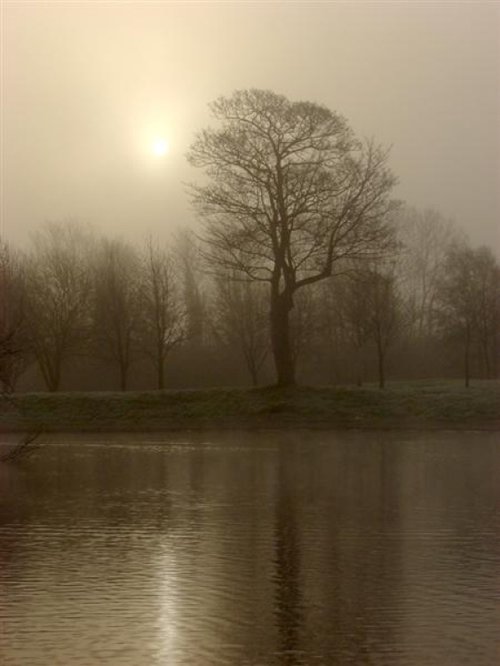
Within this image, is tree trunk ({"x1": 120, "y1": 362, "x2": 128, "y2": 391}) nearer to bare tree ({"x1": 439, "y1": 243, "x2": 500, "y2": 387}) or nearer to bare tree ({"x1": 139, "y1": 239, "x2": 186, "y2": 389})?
bare tree ({"x1": 139, "y1": 239, "x2": 186, "y2": 389})

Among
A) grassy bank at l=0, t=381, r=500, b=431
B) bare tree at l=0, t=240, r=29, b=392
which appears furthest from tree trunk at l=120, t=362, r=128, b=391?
bare tree at l=0, t=240, r=29, b=392

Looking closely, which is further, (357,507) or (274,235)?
(274,235)

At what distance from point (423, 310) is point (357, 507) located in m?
59.5

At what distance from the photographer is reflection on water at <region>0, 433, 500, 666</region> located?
8742mm

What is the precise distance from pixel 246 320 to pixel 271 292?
14.3 m

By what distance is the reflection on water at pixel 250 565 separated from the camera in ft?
28.7

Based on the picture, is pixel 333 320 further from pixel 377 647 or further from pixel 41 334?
pixel 377 647

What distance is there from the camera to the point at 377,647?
8.62 metres

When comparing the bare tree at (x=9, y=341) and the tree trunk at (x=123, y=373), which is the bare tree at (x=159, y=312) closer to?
the tree trunk at (x=123, y=373)

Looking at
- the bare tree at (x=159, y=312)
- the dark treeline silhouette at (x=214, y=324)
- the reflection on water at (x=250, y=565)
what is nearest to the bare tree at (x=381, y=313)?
the dark treeline silhouette at (x=214, y=324)

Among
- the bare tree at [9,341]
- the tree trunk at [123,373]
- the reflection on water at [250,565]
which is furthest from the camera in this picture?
the tree trunk at [123,373]

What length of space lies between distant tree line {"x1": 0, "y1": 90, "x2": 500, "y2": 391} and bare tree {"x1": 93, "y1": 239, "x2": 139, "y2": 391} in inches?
3.3

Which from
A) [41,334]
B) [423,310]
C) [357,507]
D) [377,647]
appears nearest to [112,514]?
[357,507]

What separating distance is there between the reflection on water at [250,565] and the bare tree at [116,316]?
113 ft
